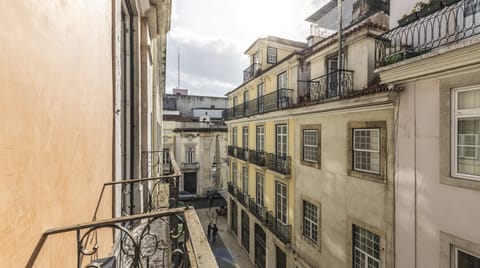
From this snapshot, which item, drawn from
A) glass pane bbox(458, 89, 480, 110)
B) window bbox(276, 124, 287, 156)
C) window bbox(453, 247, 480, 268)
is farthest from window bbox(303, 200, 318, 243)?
glass pane bbox(458, 89, 480, 110)

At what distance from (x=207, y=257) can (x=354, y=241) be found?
8903 mm

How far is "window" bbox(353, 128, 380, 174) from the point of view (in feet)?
25.4

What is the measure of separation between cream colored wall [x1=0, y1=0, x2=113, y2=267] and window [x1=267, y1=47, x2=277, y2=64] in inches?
651

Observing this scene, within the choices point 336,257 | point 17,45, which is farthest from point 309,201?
point 17,45

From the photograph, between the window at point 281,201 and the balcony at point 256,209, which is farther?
the balcony at point 256,209

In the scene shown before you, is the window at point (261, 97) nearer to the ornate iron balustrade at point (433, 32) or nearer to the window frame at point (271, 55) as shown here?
the window frame at point (271, 55)

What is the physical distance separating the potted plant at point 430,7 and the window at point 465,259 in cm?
551

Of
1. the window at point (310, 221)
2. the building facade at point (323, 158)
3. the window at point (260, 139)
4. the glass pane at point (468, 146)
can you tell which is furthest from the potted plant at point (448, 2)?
the window at point (260, 139)

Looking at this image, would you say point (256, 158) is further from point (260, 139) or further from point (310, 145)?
point (310, 145)

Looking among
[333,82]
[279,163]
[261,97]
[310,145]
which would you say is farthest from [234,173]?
[333,82]

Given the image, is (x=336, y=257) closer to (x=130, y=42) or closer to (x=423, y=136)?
(x=423, y=136)

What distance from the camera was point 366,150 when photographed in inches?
318

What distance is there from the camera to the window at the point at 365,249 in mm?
7863

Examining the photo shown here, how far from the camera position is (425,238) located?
247 inches
